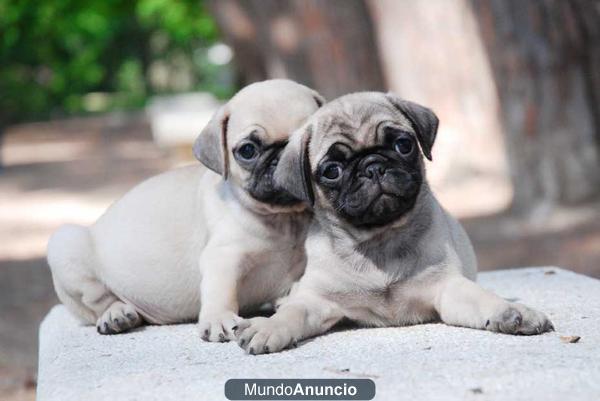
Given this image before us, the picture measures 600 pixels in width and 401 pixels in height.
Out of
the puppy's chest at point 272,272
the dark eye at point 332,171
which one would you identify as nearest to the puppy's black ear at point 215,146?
the puppy's chest at point 272,272

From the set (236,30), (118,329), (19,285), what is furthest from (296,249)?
(236,30)

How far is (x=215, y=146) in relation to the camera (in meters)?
4.51

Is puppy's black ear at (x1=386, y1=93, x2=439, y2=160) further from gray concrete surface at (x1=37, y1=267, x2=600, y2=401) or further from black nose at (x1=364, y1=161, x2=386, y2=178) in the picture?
gray concrete surface at (x1=37, y1=267, x2=600, y2=401)

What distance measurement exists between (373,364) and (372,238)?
658 mm

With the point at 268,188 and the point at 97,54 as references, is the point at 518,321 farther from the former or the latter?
the point at 97,54

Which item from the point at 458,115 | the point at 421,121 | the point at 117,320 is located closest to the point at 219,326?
the point at 117,320

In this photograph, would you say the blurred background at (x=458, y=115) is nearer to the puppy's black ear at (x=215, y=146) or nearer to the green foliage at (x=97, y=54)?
the puppy's black ear at (x=215, y=146)

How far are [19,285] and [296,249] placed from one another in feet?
24.9

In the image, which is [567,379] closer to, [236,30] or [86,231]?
[86,231]

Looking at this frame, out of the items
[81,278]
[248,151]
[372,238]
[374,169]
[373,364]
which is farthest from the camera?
[81,278]

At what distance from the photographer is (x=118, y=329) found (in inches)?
184

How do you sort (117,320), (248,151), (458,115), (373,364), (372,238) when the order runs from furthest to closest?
1. (458,115)
2. (117,320)
3. (248,151)
4. (372,238)
5. (373,364)

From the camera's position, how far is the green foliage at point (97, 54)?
2347 cm

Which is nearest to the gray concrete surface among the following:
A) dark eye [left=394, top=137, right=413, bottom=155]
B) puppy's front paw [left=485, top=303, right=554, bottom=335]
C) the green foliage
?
puppy's front paw [left=485, top=303, right=554, bottom=335]
